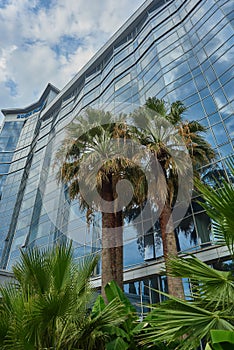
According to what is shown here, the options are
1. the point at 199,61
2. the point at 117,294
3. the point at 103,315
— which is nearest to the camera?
the point at 103,315

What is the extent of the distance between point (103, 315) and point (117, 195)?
16.4 feet

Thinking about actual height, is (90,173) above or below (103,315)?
above

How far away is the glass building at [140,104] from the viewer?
1194 centimetres

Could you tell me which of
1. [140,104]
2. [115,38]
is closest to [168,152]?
[140,104]

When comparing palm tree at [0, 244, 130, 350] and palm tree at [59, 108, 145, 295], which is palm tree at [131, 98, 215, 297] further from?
palm tree at [0, 244, 130, 350]

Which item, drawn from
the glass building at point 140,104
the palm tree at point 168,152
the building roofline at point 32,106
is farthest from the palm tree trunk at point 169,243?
the building roofline at point 32,106

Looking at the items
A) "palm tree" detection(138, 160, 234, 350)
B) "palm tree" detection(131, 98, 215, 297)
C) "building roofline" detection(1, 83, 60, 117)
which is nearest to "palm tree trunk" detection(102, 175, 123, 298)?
"palm tree" detection(131, 98, 215, 297)

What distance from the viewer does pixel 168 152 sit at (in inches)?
371

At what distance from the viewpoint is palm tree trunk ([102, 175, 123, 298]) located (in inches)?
325

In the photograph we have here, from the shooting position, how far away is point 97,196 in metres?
9.52

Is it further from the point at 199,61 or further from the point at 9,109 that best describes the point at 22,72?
the point at 9,109

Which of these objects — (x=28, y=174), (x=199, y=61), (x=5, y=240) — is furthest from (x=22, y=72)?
(x=5, y=240)

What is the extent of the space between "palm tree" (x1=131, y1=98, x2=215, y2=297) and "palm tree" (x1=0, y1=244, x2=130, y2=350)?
3.89m

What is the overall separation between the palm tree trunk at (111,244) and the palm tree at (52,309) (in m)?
3.16
